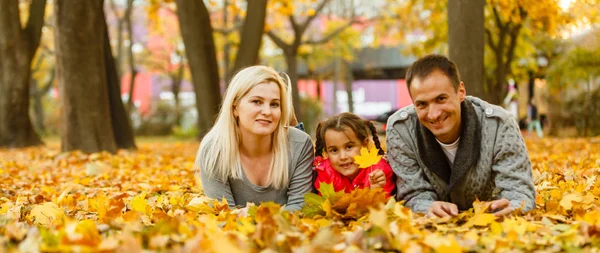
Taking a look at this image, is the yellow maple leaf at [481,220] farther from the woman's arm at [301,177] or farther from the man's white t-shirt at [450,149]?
the woman's arm at [301,177]

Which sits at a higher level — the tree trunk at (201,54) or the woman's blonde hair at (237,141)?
the tree trunk at (201,54)

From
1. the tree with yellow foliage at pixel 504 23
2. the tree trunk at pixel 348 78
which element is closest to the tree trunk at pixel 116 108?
the tree with yellow foliage at pixel 504 23

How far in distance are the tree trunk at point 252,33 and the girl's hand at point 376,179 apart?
28.9 feet

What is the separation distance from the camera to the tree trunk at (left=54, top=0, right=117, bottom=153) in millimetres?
10695

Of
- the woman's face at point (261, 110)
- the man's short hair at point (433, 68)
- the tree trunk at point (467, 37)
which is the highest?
the tree trunk at point (467, 37)

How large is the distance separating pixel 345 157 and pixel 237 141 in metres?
0.73

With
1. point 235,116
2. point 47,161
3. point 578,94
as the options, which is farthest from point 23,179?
point 578,94

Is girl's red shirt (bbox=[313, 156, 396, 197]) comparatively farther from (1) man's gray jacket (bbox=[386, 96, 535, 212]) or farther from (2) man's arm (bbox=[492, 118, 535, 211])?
(2) man's arm (bbox=[492, 118, 535, 211])

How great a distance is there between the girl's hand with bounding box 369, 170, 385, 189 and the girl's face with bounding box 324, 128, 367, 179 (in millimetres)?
276

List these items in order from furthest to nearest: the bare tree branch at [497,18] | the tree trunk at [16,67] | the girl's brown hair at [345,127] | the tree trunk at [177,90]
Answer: the tree trunk at [177,90]
the bare tree branch at [497,18]
the tree trunk at [16,67]
the girl's brown hair at [345,127]

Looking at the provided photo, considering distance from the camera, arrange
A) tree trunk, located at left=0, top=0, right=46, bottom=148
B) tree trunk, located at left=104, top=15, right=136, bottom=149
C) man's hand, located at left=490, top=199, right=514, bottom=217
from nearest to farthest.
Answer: man's hand, located at left=490, top=199, right=514, bottom=217 → tree trunk, located at left=104, top=15, right=136, bottom=149 → tree trunk, located at left=0, top=0, right=46, bottom=148

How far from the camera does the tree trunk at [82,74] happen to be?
35.1ft

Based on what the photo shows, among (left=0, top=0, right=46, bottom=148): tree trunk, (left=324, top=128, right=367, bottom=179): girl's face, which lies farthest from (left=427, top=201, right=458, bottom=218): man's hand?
(left=0, top=0, right=46, bottom=148): tree trunk

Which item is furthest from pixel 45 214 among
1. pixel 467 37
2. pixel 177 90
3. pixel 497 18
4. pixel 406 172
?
pixel 177 90
